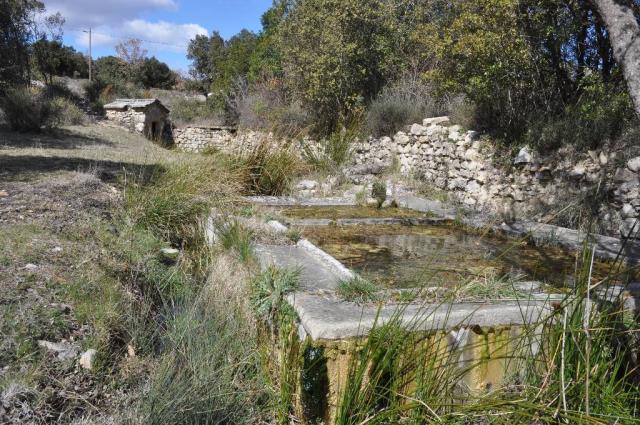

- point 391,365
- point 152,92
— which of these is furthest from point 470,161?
point 152,92

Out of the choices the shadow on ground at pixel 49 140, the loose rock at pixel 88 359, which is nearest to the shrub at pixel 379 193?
the loose rock at pixel 88 359

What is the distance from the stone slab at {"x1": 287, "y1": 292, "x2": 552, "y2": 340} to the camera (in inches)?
80.2

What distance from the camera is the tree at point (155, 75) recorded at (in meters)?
28.9

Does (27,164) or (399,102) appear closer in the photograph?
(27,164)

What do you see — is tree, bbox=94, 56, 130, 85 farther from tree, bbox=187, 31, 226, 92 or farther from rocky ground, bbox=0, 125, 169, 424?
rocky ground, bbox=0, 125, 169, 424

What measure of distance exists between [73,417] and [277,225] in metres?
2.32

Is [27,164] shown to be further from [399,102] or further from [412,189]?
[399,102]

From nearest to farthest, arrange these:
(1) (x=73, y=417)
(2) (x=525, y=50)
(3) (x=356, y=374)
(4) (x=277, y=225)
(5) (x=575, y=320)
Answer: (5) (x=575, y=320), (3) (x=356, y=374), (1) (x=73, y=417), (4) (x=277, y=225), (2) (x=525, y=50)

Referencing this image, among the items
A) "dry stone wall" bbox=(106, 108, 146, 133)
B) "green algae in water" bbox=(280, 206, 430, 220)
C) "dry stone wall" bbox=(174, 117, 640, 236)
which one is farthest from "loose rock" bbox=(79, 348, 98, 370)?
"dry stone wall" bbox=(106, 108, 146, 133)

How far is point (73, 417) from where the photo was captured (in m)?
2.07

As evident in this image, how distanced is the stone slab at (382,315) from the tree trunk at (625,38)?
1030mm

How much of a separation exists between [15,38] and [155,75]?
13883 mm

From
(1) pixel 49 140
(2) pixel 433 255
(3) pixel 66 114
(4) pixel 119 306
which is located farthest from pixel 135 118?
(2) pixel 433 255

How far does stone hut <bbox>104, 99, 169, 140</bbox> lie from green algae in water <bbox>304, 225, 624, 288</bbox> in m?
15.0
